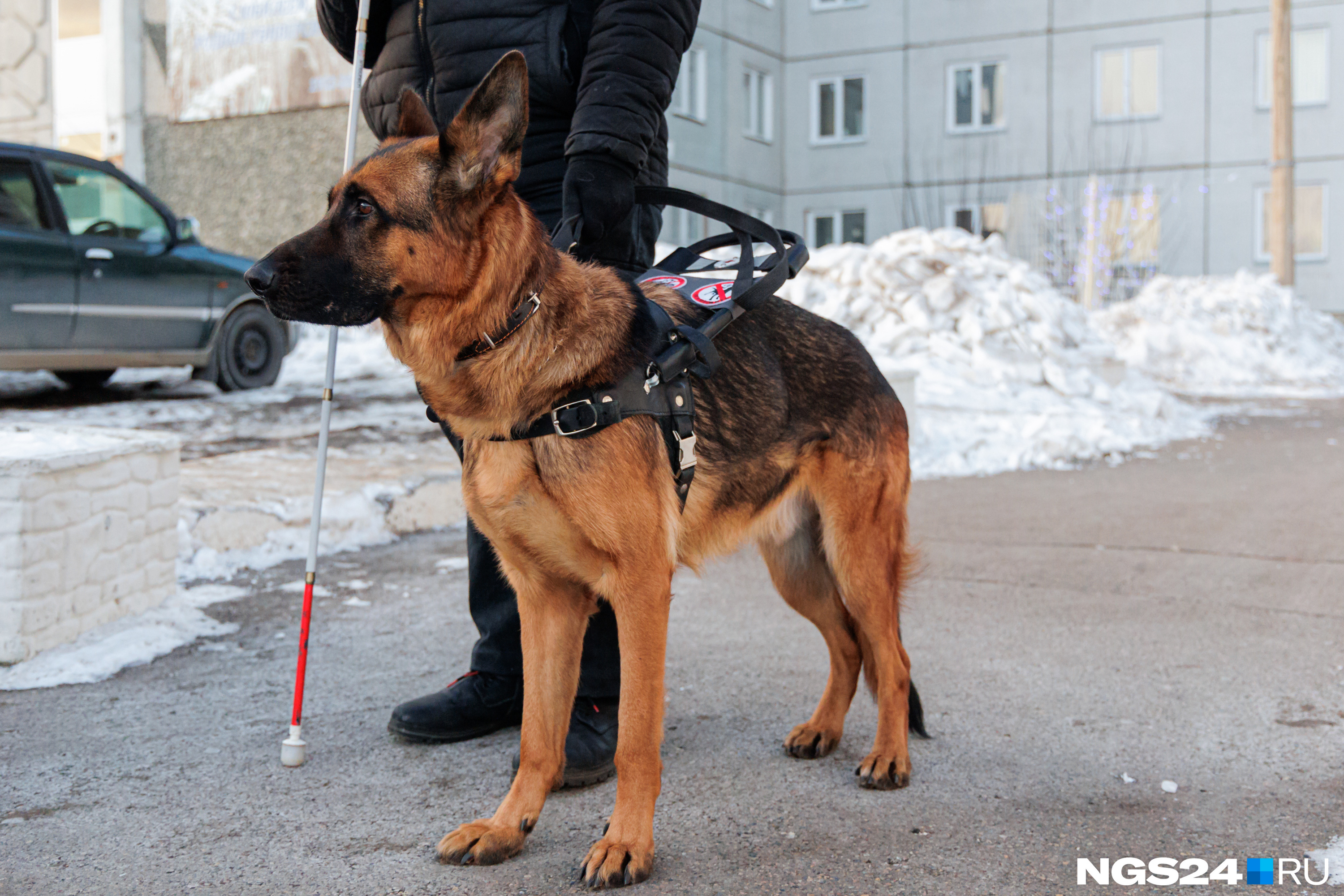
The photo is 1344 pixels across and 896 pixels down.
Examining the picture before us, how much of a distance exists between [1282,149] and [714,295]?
1937 cm

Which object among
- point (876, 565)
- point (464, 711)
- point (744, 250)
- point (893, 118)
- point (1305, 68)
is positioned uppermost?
point (1305, 68)

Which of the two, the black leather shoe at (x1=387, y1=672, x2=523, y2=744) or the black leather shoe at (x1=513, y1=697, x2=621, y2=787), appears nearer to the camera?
the black leather shoe at (x1=513, y1=697, x2=621, y2=787)

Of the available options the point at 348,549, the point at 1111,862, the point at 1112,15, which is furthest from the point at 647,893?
the point at 1112,15

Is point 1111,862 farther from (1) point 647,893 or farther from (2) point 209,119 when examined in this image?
(2) point 209,119

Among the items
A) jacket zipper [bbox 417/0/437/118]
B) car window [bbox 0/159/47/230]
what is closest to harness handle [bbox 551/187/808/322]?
jacket zipper [bbox 417/0/437/118]

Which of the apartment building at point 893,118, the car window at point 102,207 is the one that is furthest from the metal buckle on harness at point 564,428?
the apartment building at point 893,118

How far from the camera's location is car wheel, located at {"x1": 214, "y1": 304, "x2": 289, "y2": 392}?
31.9 ft

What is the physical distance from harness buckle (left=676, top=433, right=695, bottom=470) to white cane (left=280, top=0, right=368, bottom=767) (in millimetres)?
1025

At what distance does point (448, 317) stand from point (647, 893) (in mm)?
1253

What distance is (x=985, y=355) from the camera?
1124cm

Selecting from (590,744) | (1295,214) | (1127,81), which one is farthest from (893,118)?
(590,744)

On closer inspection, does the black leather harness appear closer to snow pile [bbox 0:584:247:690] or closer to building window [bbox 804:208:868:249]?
snow pile [bbox 0:584:247:690]

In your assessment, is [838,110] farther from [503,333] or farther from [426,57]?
[503,333]

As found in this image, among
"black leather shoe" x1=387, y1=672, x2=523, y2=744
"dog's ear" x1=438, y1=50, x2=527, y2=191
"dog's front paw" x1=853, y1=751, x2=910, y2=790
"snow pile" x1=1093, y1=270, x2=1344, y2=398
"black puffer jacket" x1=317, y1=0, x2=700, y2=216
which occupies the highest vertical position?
"snow pile" x1=1093, y1=270, x2=1344, y2=398
